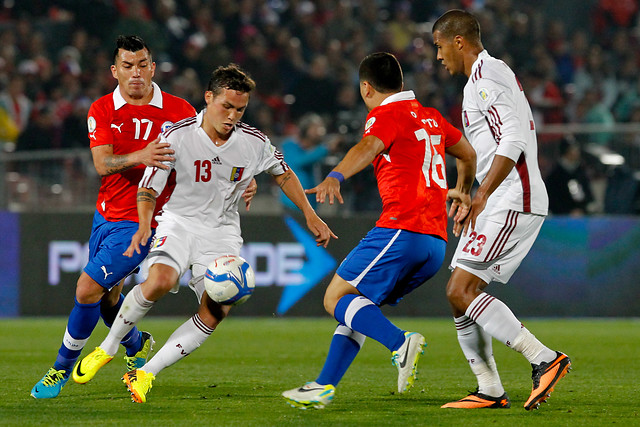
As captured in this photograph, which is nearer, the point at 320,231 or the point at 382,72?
the point at 382,72

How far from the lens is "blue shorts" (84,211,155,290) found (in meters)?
5.89

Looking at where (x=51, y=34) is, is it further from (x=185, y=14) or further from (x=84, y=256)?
(x=84, y=256)

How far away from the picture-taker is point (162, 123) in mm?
6328

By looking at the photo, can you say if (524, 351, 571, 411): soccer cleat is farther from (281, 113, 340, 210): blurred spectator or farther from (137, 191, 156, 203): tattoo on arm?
(281, 113, 340, 210): blurred spectator

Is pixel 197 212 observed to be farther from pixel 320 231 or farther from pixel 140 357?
pixel 140 357

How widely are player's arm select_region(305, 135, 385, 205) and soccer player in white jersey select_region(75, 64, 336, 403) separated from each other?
2.27 ft

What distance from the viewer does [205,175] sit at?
5.72 metres

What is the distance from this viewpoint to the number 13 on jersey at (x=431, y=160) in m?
5.37

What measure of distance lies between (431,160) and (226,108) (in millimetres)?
1247

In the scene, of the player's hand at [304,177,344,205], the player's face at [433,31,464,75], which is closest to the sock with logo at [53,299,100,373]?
the player's hand at [304,177,344,205]

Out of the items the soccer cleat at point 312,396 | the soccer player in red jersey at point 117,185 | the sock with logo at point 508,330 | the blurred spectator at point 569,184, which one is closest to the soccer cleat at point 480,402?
the sock with logo at point 508,330

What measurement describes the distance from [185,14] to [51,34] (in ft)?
7.53

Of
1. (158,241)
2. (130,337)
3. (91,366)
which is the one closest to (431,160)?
(158,241)

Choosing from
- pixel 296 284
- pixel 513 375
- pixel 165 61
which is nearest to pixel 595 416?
pixel 513 375
